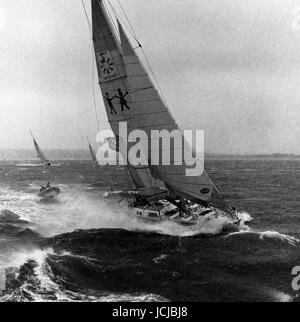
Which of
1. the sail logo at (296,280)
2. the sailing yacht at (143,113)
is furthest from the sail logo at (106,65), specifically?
the sail logo at (296,280)

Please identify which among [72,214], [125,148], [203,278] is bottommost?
[72,214]

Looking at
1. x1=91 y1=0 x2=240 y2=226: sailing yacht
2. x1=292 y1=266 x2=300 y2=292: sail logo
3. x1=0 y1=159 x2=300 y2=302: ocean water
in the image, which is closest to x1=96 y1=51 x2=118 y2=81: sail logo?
x1=91 y1=0 x2=240 y2=226: sailing yacht

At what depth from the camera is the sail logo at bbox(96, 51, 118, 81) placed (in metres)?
31.9

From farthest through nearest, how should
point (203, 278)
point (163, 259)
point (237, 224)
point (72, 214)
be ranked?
1. point (72, 214)
2. point (237, 224)
3. point (163, 259)
4. point (203, 278)

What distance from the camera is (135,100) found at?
103 feet

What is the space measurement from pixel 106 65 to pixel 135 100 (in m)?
4.26

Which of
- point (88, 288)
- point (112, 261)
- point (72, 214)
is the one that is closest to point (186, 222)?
point (112, 261)

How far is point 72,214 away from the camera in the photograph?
44062 mm

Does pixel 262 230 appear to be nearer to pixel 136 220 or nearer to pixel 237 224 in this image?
pixel 237 224

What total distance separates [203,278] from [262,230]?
46.1ft

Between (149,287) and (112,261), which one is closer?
(149,287)

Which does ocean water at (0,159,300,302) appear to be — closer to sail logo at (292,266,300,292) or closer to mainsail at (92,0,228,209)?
sail logo at (292,266,300,292)

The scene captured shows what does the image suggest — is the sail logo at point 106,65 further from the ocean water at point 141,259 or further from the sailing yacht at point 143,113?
the ocean water at point 141,259

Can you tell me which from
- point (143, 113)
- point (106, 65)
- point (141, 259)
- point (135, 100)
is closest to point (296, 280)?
point (141, 259)
